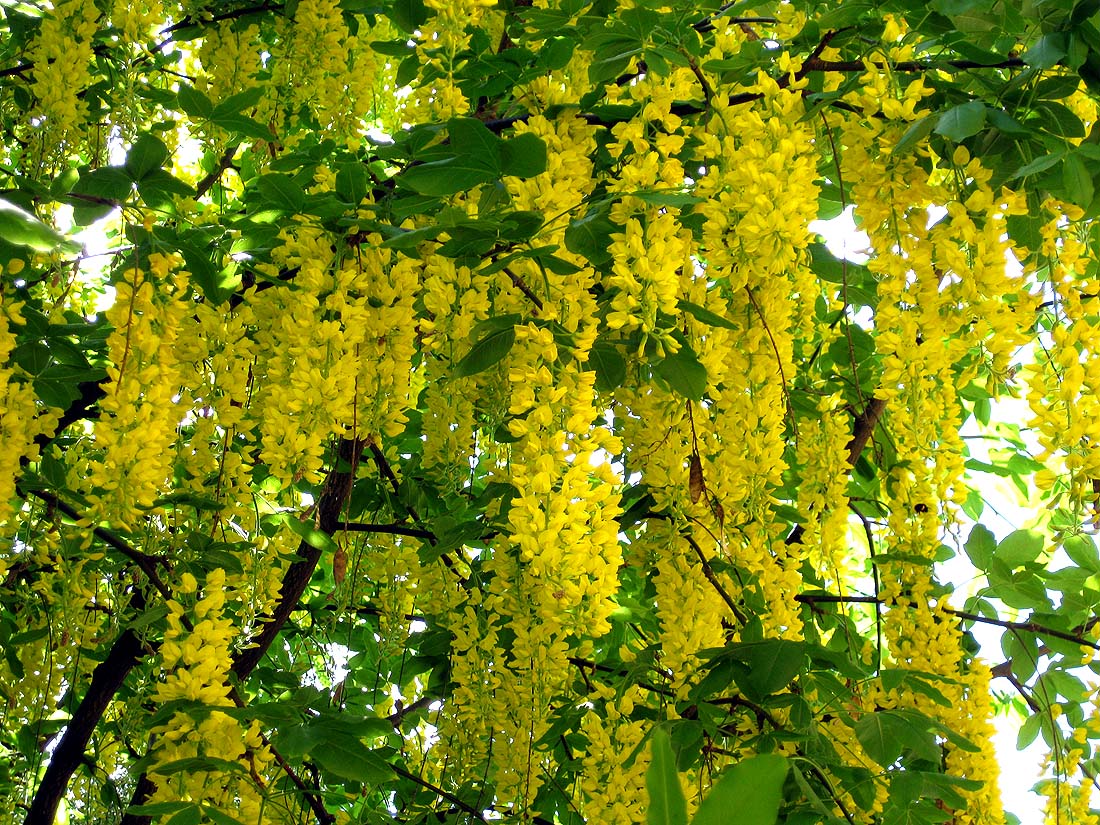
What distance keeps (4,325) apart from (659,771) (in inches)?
67.2

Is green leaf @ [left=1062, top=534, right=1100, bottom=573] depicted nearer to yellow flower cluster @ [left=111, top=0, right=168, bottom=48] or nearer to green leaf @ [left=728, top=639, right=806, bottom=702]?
green leaf @ [left=728, top=639, right=806, bottom=702]

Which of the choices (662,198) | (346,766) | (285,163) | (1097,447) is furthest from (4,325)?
(1097,447)

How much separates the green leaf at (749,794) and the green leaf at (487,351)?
4.34ft

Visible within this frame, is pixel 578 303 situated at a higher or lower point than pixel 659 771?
higher

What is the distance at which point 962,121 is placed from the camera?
5.16 feet

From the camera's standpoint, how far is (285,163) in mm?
2105

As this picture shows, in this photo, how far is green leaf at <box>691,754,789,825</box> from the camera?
0.47 metres

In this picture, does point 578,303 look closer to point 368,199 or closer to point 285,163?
point 368,199

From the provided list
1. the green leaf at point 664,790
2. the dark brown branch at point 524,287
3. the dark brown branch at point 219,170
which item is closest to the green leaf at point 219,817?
the dark brown branch at point 524,287

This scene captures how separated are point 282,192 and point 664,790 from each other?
1.57 meters

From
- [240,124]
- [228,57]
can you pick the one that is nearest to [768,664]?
[240,124]

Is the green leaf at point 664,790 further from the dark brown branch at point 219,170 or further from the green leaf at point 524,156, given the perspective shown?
the dark brown branch at point 219,170

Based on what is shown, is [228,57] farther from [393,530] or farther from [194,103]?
[393,530]

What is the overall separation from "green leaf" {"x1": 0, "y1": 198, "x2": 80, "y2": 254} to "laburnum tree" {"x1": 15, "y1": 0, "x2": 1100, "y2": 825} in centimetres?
58
